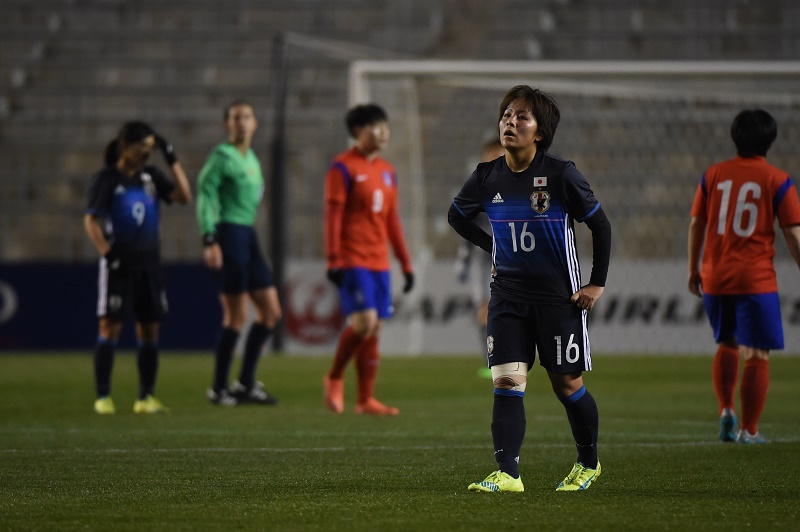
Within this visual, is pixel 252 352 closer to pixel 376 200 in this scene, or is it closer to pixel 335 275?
pixel 335 275

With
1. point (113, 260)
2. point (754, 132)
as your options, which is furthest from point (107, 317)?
point (754, 132)

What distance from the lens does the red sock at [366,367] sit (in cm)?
888

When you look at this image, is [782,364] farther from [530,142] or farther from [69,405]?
[530,142]

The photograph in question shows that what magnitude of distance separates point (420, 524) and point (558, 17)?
17447 millimetres

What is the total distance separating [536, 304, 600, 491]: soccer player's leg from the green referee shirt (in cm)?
469

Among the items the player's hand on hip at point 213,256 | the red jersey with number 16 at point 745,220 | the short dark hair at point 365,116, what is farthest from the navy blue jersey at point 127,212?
the red jersey with number 16 at point 745,220

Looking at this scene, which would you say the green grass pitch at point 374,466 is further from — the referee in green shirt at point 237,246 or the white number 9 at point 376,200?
the white number 9 at point 376,200

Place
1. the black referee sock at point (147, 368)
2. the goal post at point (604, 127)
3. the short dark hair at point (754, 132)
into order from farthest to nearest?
the goal post at point (604, 127), the black referee sock at point (147, 368), the short dark hair at point (754, 132)

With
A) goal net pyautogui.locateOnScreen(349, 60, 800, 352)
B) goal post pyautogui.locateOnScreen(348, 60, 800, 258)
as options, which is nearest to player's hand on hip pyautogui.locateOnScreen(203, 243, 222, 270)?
goal net pyautogui.locateOnScreen(349, 60, 800, 352)

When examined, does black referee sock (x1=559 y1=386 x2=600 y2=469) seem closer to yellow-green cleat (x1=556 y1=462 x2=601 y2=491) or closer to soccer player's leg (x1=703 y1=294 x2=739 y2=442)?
yellow-green cleat (x1=556 y1=462 x2=601 y2=491)

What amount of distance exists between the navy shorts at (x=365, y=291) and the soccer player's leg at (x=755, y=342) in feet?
8.79

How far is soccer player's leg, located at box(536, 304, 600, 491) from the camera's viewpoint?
497 cm

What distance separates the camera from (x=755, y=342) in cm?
678

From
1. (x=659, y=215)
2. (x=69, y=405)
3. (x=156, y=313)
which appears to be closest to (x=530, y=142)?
(x=156, y=313)
